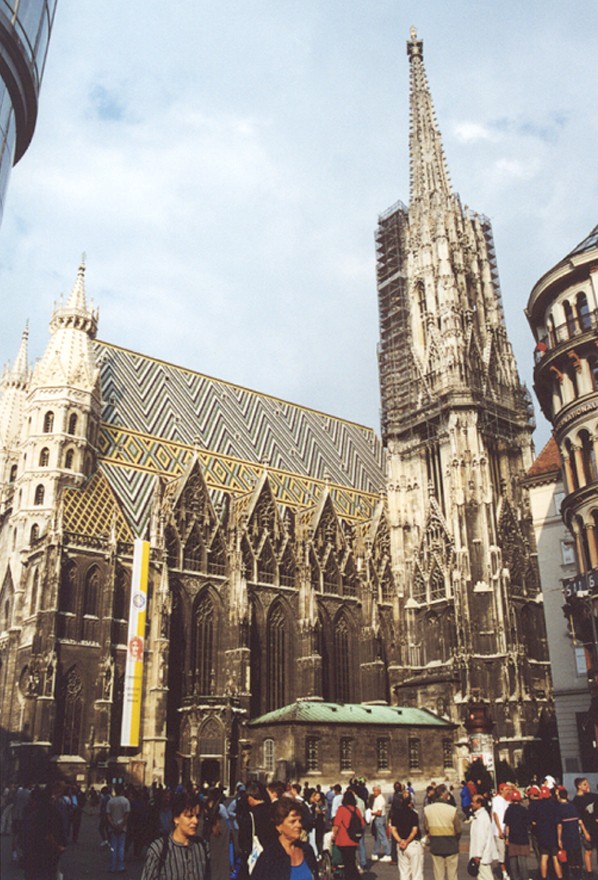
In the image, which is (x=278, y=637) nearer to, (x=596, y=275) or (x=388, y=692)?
(x=388, y=692)

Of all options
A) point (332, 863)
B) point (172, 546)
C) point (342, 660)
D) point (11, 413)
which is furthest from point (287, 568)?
point (332, 863)

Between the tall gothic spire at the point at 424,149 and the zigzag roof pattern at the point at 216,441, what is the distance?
20.4 m

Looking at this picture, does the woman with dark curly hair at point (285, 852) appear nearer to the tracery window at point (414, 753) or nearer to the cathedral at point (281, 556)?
the cathedral at point (281, 556)

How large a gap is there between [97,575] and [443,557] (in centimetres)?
2231

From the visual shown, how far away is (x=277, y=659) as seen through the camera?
47812 mm

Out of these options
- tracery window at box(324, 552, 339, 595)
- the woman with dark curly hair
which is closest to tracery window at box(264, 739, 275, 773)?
tracery window at box(324, 552, 339, 595)

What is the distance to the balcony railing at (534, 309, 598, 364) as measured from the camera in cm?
2517

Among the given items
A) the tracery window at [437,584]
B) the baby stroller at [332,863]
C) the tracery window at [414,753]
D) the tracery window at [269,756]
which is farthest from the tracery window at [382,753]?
the baby stroller at [332,863]

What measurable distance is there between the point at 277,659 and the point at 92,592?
12.4 m

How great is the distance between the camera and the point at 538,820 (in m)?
10.8

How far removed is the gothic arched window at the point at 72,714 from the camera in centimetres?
3805

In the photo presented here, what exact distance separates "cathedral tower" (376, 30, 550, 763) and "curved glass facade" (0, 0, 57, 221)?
1337 inches

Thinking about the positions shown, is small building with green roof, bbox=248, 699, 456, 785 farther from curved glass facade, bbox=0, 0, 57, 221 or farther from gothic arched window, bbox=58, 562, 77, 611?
curved glass facade, bbox=0, 0, 57, 221

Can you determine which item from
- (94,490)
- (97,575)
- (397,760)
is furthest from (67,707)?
(397,760)
